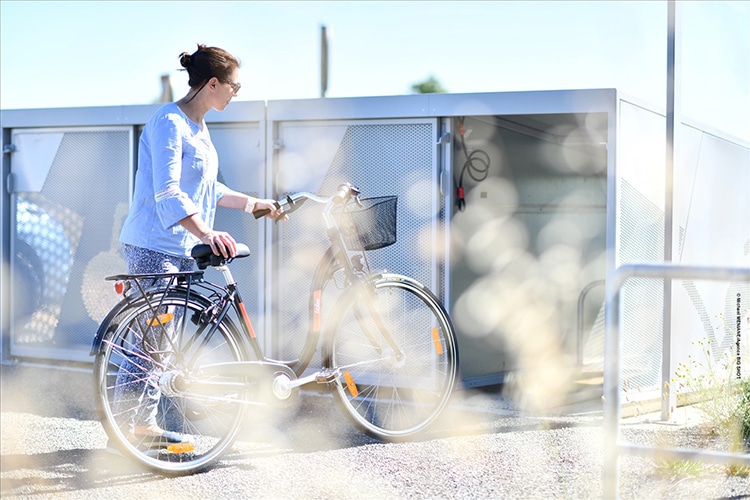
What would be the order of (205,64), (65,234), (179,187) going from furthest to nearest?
(65,234)
(205,64)
(179,187)

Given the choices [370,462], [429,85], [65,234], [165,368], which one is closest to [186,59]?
[165,368]

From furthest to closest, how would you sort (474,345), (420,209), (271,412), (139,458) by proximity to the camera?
1. (474,345)
2. (420,209)
3. (271,412)
4. (139,458)

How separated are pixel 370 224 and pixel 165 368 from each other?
112 centimetres

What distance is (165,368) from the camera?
3982 mm

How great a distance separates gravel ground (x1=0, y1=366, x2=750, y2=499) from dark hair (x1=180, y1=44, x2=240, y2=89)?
1.76 meters

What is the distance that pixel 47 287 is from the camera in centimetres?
714

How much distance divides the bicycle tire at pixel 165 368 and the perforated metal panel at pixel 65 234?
114 inches

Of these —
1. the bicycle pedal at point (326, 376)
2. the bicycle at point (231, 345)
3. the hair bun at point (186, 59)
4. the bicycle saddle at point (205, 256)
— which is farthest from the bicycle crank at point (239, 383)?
the hair bun at point (186, 59)

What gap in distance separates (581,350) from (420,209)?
7.24 feet

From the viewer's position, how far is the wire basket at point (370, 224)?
14.0ft

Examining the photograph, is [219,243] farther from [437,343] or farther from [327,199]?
[437,343]

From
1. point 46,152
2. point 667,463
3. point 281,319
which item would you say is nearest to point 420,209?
point 281,319

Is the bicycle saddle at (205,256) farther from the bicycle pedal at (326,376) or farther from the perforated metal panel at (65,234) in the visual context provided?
the perforated metal panel at (65,234)

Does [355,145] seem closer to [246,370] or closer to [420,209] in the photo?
[420,209]
